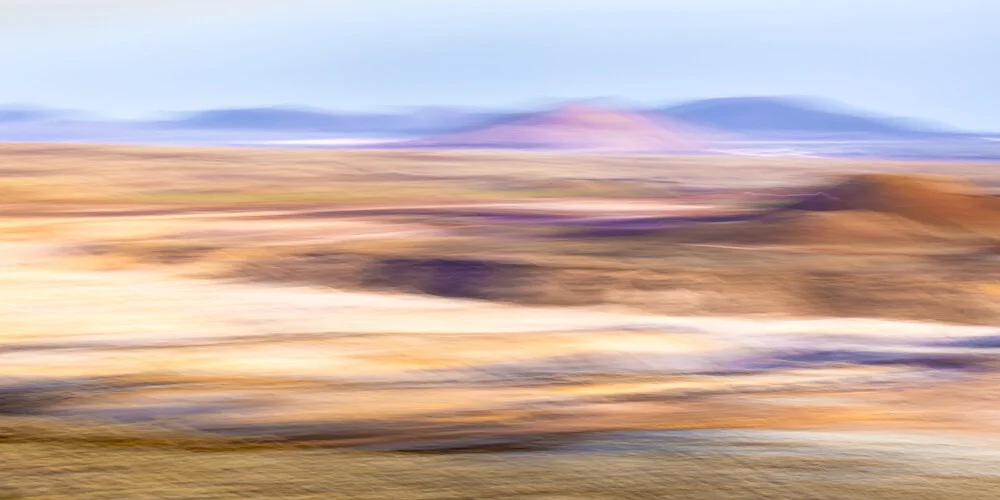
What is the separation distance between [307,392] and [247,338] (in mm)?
3099

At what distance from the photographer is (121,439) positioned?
6.83 metres

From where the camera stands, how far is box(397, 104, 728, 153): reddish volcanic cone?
12112 cm

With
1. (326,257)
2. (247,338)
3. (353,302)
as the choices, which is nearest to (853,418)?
(247,338)

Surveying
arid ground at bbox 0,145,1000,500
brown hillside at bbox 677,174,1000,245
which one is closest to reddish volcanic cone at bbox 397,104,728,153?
brown hillside at bbox 677,174,1000,245

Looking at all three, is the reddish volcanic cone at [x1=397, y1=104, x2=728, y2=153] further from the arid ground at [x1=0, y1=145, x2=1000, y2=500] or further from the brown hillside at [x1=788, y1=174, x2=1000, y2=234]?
the arid ground at [x1=0, y1=145, x2=1000, y2=500]

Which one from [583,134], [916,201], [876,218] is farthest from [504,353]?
[583,134]

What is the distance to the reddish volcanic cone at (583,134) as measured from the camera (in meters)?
121

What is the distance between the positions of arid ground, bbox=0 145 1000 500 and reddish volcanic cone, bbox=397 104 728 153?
3625 inches

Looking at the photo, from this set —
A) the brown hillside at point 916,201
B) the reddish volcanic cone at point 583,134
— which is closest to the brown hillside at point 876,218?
the brown hillside at point 916,201

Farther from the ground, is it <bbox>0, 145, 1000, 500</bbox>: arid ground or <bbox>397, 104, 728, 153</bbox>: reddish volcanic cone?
<bbox>397, 104, 728, 153</bbox>: reddish volcanic cone

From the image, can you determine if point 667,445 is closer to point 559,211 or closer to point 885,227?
point 885,227

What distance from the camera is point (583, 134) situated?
129m

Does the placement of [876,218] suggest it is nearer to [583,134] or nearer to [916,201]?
[916,201]

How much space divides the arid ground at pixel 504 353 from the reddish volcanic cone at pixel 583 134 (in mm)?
92078
